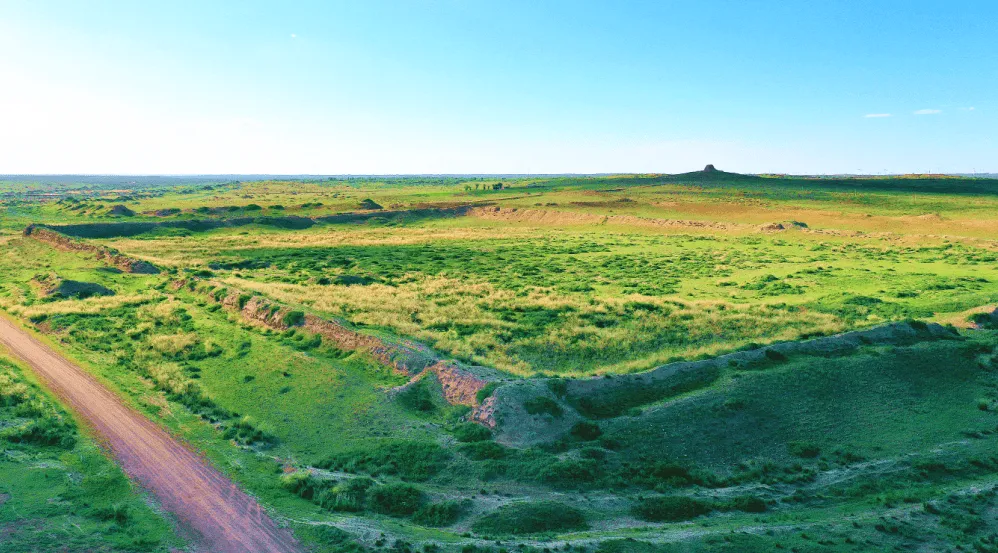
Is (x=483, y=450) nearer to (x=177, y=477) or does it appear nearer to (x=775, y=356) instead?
(x=177, y=477)

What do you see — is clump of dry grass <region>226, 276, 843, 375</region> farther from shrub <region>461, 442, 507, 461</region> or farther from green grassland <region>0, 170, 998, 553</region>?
shrub <region>461, 442, 507, 461</region>

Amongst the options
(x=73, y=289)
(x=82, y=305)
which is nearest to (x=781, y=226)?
(x=82, y=305)

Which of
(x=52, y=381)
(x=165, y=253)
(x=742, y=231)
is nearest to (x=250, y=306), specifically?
(x=52, y=381)

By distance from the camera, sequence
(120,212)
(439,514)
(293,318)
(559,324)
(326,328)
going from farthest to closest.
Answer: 1. (120,212)
2. (559,324)
3. (293,318)
4. (326,328)
5. (439,514)

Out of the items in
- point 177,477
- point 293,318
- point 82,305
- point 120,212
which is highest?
point 120,212

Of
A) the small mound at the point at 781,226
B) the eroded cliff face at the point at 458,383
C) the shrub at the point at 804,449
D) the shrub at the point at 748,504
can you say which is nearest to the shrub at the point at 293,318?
the eroded cliff face at the point at 458,383

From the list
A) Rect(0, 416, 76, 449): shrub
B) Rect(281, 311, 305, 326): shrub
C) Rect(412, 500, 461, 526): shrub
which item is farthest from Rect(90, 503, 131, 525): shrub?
Rect(281, 311, 305, 326): shrub
